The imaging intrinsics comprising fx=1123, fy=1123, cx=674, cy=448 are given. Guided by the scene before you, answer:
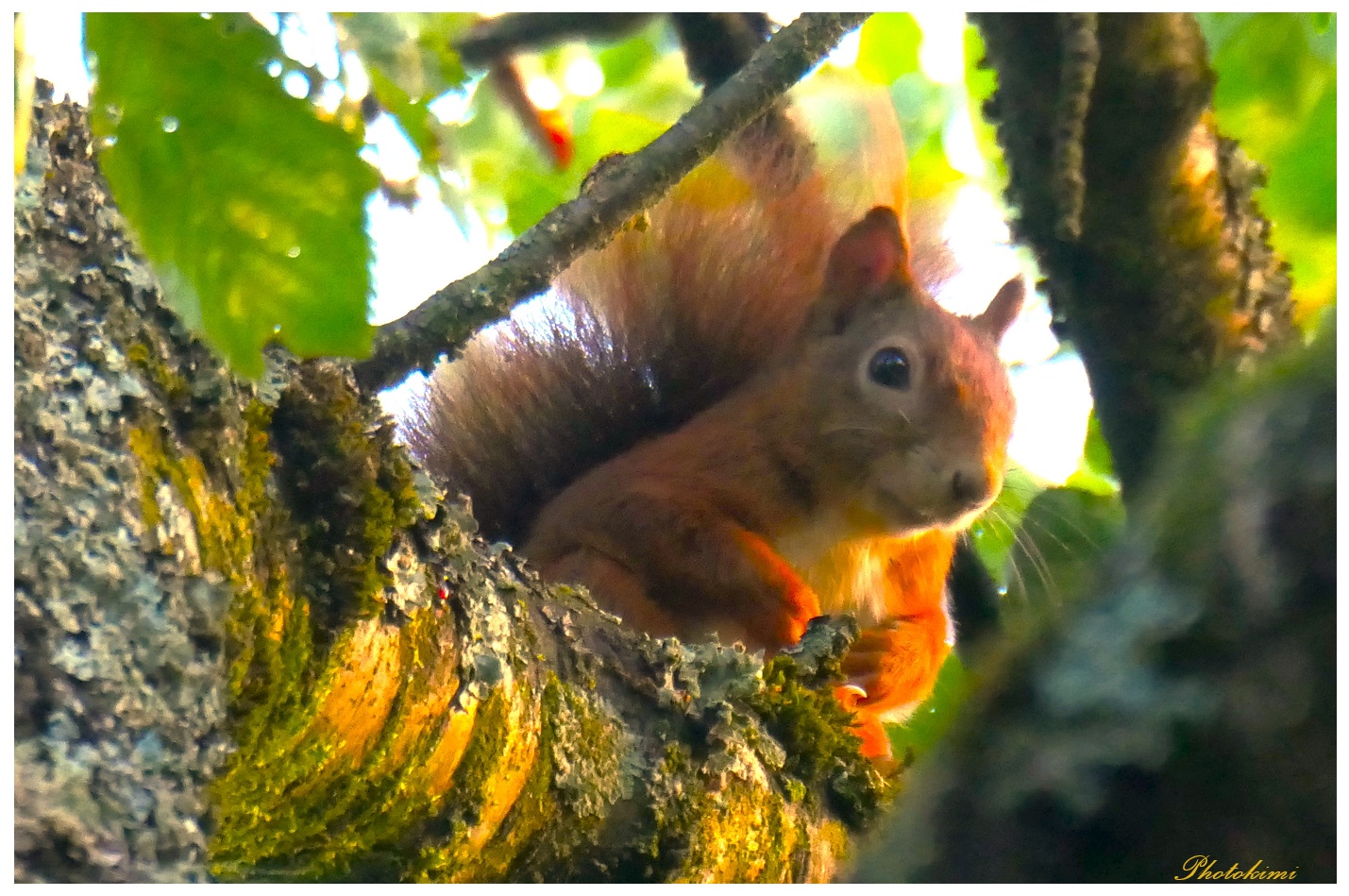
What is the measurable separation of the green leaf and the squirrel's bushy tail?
1.28 meters

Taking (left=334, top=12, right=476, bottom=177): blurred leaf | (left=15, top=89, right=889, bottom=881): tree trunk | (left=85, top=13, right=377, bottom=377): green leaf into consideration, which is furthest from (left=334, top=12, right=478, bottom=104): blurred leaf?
(left=85, top=13, right=377, bottom=377): green leaf

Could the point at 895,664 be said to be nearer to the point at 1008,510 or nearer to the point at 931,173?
the point at 1008,510

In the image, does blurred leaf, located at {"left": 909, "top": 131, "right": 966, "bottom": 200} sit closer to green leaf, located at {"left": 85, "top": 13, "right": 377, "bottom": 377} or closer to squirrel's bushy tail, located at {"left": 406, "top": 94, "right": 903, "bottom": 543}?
squirrel's bushy tail, located at {"left": 406, "top": 94, "right": 903, "bottom": 543}

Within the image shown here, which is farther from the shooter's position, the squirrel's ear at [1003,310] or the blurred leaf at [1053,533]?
the squirrel's ear at [1003,310]

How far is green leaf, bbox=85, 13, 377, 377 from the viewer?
1.18ft

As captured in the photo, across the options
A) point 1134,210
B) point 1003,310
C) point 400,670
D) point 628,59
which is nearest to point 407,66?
point 400,670

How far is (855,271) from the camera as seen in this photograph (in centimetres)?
172

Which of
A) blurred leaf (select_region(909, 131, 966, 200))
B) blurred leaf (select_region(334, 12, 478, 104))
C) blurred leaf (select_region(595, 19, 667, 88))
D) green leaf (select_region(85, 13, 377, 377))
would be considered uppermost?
blurred leaf (select_region(595, 19, 667, 88))

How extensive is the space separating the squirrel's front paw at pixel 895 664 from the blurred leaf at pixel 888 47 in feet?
2.58

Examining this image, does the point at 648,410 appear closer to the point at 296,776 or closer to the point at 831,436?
the point at 831,436

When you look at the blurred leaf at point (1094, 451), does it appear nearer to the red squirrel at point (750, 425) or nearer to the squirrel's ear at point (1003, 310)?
the red squirrel at point (750, 425)

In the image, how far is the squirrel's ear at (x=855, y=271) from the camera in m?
1.69

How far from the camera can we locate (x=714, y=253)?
177 cm

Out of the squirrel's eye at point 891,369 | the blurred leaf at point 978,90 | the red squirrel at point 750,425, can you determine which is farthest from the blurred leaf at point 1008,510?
the blurred leaf at point 978,90
